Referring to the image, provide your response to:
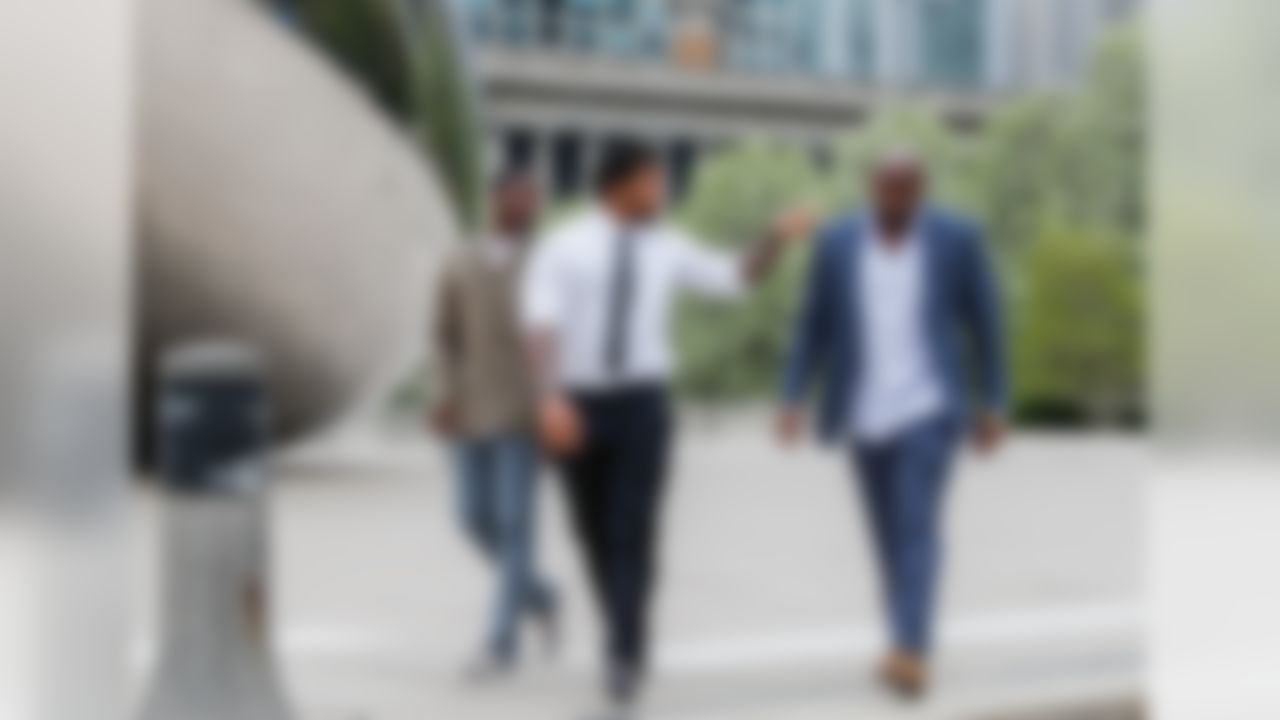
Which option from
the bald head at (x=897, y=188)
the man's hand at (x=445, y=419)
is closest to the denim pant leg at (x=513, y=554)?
the man's hand at (x=445, y=419)

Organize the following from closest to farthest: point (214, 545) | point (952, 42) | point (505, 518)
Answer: point (214, 545) → point (505, 518) → point (952, 42)

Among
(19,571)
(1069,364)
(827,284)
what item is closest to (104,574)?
(19,571)

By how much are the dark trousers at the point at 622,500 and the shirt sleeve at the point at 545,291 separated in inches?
7.3

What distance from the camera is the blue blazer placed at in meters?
4.54

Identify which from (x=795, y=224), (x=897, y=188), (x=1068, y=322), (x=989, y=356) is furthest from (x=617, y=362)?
(x=1068, y=322)

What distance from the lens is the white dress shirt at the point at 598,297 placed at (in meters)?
4.43

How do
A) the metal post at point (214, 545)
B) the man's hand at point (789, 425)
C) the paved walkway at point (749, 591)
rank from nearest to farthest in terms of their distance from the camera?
the metal post at point (214, 545) < the paved walkway at point (749, 591) < the man's hand at point (789, 425)

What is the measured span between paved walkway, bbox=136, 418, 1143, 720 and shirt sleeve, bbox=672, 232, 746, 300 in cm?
32

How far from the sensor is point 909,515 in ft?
15.0

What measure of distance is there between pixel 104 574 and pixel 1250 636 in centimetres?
278

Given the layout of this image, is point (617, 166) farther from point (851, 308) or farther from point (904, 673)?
point (904, 673)

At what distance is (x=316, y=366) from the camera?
444 centimetres

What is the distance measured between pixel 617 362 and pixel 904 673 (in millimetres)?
992

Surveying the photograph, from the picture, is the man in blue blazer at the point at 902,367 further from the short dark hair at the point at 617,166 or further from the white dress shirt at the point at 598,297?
the short dark hair at the point at 617,166
